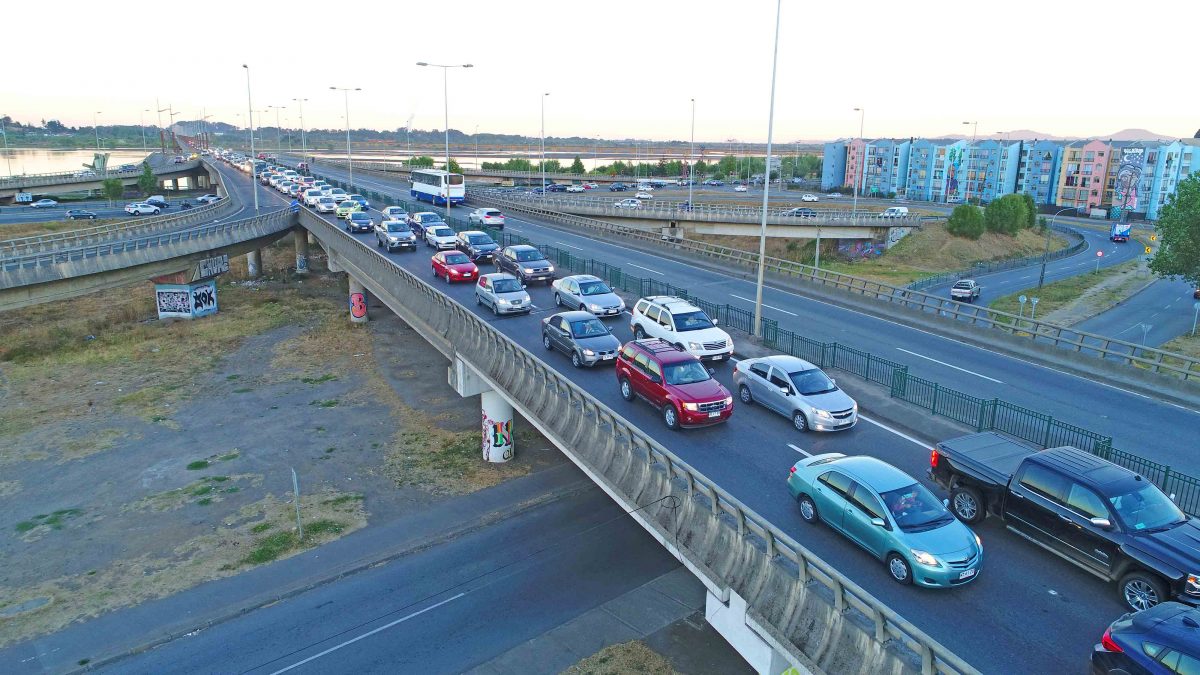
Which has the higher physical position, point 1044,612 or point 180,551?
point 1044,612

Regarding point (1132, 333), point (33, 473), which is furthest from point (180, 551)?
point (1132, 333)

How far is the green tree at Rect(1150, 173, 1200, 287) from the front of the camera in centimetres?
5403

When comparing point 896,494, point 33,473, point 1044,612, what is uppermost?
point 896,494

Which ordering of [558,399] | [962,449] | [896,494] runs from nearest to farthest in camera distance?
[896,494], [962,449], [558,399]

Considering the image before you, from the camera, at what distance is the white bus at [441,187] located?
6975cm

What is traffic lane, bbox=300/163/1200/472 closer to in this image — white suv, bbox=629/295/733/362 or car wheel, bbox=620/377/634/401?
white suv, bbox=629/295/733/362

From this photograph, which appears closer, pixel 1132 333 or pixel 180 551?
pixel 180 551

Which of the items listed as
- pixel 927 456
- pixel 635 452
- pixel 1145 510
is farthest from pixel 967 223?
pixel 635 452

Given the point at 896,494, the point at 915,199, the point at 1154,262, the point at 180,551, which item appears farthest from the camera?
the point at 915,199

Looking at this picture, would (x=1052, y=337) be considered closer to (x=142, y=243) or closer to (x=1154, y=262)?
(x=1154, y=262)

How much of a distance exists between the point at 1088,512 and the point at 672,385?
901 cm

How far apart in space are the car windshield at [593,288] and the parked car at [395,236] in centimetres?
1712

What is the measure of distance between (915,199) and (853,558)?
143868 millimetres

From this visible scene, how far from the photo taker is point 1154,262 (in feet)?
185
